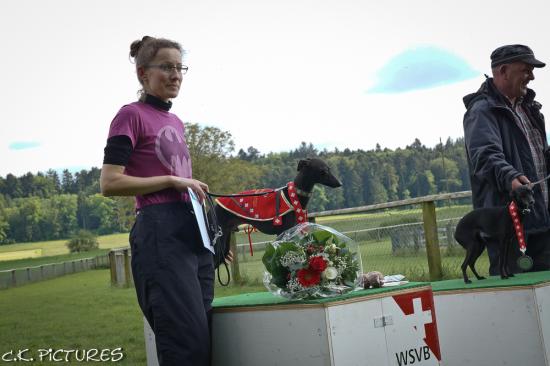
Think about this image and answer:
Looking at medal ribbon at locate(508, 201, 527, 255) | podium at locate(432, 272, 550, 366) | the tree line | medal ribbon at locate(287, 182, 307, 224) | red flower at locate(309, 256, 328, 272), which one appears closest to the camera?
red flower at locate(309, 256, 328, 272)

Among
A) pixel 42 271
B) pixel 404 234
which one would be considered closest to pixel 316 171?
pixel 404 234

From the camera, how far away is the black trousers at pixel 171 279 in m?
3.07

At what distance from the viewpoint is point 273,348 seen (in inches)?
136

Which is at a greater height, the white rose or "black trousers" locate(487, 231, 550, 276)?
the white rose

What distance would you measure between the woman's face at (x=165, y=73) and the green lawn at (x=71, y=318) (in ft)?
12.6

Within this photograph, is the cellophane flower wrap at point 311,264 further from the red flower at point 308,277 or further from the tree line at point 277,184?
the tree line at point 277,184

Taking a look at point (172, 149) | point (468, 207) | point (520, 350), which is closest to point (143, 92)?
point (172, 149)

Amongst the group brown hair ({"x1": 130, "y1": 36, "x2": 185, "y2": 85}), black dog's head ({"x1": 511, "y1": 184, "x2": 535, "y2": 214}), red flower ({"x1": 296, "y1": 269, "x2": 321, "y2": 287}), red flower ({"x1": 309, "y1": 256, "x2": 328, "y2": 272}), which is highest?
brown hair ({"x1": 130, "y1": 36, "x2": 185, "y2": 85})

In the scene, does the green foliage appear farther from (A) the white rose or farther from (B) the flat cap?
(A) the white rose

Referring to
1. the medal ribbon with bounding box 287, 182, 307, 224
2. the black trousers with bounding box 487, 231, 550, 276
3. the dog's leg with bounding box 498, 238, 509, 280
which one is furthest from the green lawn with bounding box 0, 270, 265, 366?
the dog's leg with bounding box 498, 238, 509, 280

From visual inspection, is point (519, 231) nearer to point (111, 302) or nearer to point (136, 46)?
point (136, 46)

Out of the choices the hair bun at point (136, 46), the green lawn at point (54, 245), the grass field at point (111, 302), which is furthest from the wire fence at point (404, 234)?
the green lawn at point (54, 245)

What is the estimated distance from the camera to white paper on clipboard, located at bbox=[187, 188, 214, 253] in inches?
123

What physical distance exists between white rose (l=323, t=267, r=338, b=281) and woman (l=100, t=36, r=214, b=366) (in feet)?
1.90
